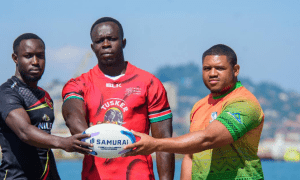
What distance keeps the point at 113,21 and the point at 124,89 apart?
39.6 inches

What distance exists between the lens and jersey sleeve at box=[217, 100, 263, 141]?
599 centimetres

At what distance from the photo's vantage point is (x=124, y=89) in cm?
691

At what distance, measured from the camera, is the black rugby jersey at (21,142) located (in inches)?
273

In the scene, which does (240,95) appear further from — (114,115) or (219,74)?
(114,115)

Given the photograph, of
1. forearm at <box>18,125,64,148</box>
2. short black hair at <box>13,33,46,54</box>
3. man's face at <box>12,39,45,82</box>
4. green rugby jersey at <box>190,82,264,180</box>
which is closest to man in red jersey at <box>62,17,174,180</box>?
forearm at <box>18,125,64,148</box>

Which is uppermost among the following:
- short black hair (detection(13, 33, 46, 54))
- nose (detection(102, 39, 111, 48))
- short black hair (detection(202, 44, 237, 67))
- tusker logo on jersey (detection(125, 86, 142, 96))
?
short black hair (detection(13, 33, 46, 54))

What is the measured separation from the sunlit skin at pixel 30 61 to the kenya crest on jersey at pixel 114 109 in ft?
3.98

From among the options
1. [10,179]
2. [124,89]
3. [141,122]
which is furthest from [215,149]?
[10,179]

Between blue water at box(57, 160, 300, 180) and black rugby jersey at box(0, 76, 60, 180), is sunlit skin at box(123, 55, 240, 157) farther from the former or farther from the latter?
blue water at box(57, 160, 300, 180)

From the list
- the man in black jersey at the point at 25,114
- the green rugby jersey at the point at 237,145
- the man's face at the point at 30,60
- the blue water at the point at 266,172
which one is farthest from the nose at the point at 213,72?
the blue water at the point at 266,172

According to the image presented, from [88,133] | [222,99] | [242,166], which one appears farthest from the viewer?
[222,99]

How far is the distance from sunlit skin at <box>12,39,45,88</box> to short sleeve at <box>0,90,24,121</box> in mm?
372

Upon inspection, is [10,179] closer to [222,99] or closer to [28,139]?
[28,139]

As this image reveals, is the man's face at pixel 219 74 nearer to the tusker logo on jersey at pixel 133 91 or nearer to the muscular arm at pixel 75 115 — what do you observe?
the tusker logo on jersey at pixel 133 91
